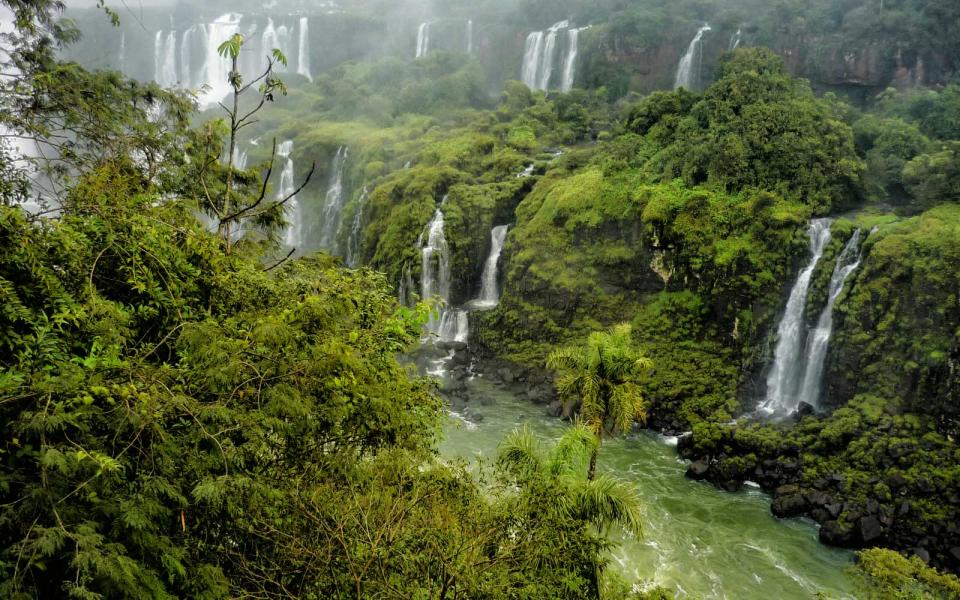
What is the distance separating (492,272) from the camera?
3278cm

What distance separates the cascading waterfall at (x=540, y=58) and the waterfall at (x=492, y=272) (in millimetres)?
30081

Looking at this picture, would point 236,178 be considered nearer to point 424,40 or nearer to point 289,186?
point 289,186

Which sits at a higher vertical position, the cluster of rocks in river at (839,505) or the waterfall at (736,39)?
the waterfall at (736,39)

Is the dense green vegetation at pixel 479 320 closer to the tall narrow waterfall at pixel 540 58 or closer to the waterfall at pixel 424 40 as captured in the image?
the tall narrow waterfall at pixel 540 58

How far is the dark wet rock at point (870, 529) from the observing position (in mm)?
15656

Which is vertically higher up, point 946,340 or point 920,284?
point 920,284

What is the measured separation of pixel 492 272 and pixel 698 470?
17.0 m

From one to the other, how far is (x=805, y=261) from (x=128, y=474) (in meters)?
24.6

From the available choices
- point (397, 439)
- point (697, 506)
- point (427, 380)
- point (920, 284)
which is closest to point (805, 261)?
point (920, 284)

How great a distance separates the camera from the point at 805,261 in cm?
2264

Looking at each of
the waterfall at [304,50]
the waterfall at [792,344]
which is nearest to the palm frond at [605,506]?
the waterfall at [792,344]

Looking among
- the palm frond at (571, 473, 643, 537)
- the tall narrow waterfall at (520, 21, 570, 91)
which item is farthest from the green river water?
the tall narrow waterfall at (520, 21, 570, 91)

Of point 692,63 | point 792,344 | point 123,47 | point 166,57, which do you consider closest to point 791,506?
point 792,344

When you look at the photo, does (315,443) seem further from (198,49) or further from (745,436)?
(198,49)
